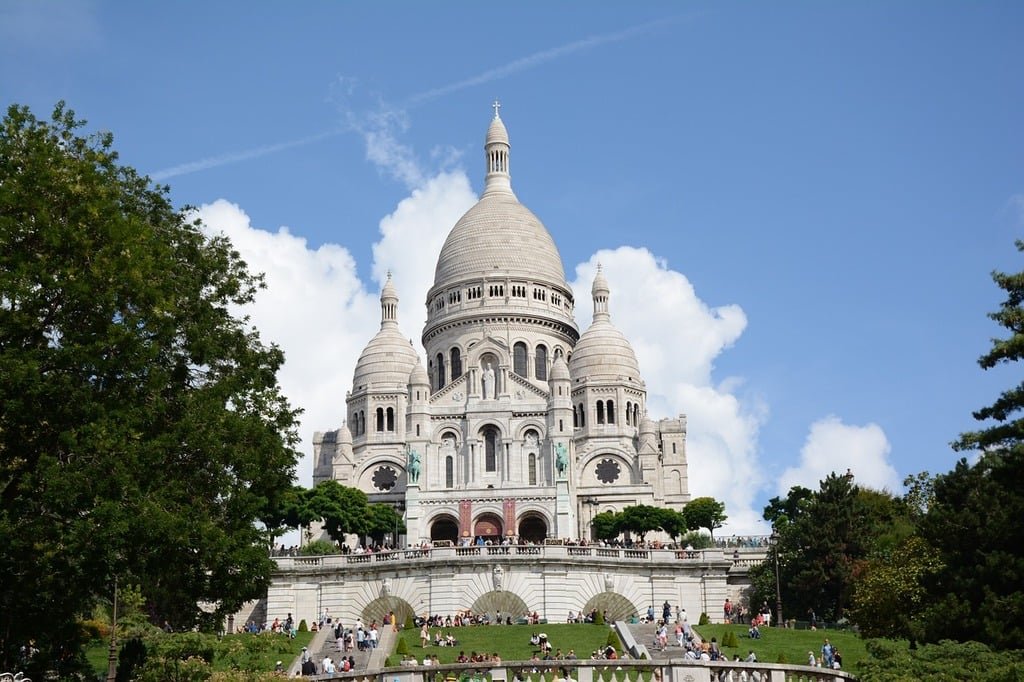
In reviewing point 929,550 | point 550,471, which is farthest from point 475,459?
point 929,550

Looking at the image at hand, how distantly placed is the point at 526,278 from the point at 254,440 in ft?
254

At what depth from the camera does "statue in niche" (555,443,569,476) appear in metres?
89.4

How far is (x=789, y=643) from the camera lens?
48719mm

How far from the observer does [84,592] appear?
28.4m

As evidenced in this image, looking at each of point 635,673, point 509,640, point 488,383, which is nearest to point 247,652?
point 635,673

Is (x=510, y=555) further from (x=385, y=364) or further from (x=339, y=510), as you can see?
(x=385, y=364)

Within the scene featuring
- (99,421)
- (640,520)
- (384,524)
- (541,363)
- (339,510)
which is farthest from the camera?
(541,363)

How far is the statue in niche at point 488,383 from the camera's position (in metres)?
96.9

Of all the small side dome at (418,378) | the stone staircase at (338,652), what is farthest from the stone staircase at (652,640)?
the small side dome at (418,378)

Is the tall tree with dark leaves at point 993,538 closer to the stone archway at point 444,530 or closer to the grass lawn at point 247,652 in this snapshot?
the grass lawn at point 247,652

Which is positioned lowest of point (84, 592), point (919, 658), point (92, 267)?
point (919, 658)

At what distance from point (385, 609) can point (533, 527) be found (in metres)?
29.0

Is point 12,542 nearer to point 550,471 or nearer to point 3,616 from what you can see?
point 3,616

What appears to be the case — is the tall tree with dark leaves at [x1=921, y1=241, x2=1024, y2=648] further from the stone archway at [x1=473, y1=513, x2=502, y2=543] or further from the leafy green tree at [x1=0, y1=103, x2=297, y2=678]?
the stone archway at [x1=473, y1=513, x2=502, y2=543]
